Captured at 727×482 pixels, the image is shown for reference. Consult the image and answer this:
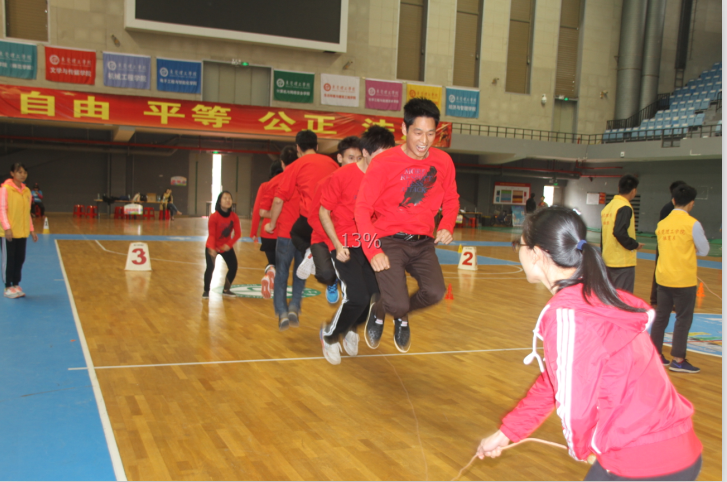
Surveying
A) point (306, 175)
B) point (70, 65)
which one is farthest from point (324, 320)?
point (70, 65)

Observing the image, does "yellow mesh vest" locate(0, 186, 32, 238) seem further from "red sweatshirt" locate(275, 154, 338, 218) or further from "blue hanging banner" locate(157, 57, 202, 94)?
"blue hanging banner" locate(157, 57, 202, 94)

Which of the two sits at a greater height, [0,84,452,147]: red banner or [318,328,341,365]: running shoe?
[0,84,452,147]: red banner

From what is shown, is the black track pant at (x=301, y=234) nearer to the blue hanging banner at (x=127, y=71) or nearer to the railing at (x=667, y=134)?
the blue hanging banner at (x=127, y=71)

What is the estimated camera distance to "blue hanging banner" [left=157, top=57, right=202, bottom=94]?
22.8 m

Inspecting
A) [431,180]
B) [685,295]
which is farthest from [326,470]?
[685,295]

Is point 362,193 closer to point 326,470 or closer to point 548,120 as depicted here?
point 326,470

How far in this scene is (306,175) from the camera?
5.14 m

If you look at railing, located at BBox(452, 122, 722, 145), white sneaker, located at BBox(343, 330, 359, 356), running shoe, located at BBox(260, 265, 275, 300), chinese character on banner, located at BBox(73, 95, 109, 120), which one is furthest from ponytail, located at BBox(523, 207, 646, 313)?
railing, located at BBox(452, 122, 722, 145)

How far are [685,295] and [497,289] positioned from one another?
4.59m

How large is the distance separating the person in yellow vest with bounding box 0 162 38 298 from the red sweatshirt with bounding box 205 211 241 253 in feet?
6.51

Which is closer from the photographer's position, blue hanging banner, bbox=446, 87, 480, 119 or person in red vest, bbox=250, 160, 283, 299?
person in red vest, bbox=250, 160, 283, 299

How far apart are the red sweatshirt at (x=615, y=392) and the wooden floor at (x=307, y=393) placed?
1343 mm

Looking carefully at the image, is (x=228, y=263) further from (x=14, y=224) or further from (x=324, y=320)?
(x=14, y=224)

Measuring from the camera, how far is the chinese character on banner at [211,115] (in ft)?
68.9
